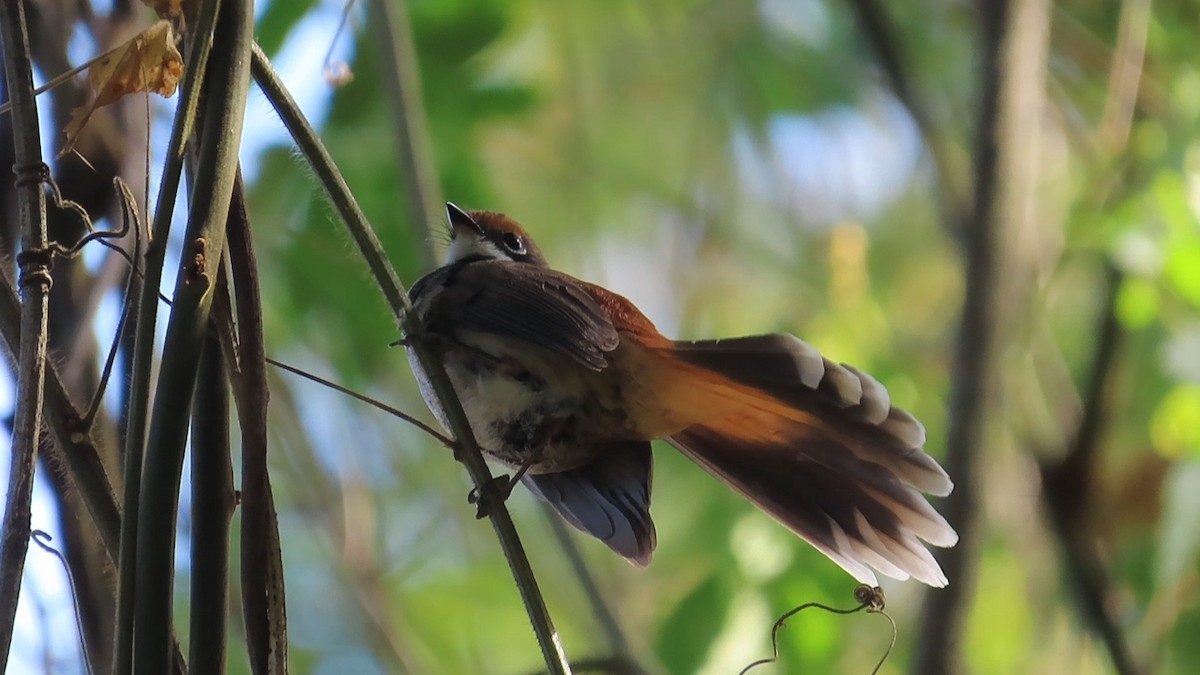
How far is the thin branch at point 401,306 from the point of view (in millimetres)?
1026

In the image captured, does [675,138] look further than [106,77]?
Yes

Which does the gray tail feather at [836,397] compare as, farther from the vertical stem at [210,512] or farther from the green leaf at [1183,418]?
the green leaf at [1183,418]

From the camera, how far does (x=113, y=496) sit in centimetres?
100

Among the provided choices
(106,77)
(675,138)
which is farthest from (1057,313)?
(106,77)

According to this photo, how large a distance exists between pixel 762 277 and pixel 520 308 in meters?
2.38

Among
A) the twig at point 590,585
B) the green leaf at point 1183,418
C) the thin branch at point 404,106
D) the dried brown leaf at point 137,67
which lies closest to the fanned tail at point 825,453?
the twig at point 590,585

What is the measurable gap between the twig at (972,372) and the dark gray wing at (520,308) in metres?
0.80

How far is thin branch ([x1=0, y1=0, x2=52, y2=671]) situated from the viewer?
919mm

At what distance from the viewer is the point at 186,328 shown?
895 mm

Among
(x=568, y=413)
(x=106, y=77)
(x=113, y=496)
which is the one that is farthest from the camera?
(x=568, y=413)

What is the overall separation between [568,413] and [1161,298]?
1.72 metres

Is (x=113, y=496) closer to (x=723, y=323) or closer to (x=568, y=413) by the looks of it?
(x=568, y=413)

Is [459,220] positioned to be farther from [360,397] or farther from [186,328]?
[186,328]

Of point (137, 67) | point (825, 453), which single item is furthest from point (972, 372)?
point (137, 67)
